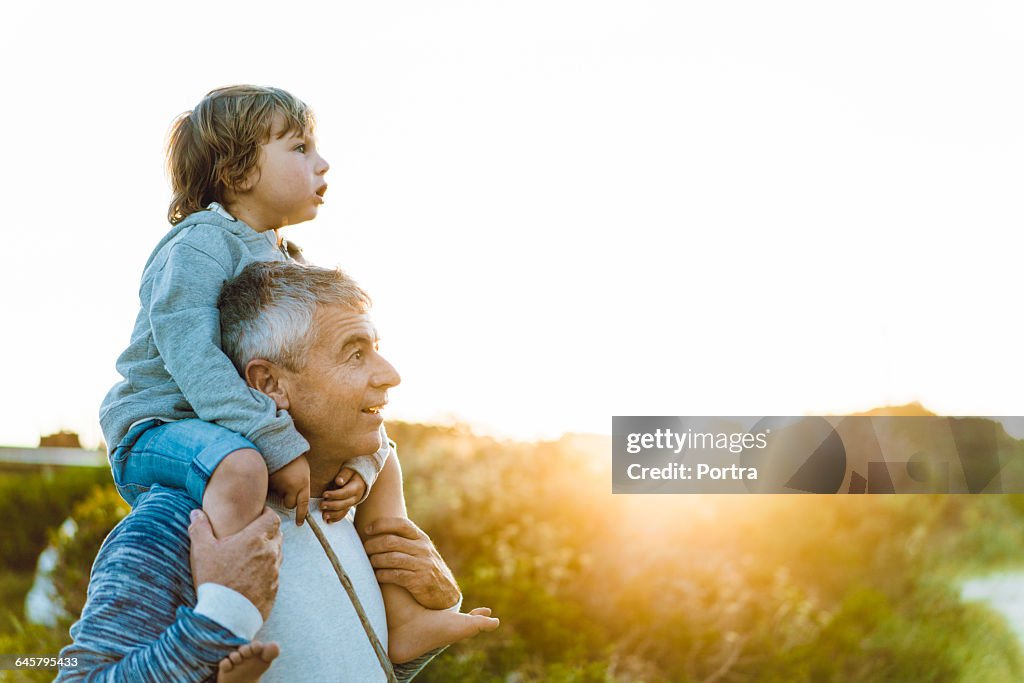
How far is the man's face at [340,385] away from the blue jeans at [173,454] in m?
0.13

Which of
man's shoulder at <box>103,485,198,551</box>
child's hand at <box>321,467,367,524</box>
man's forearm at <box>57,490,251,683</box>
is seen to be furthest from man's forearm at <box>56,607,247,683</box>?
child's hand at <box>321,467,367,524</box>

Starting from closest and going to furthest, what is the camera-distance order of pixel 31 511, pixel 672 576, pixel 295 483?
pixel 295 483
pixel 672 576
pixel 31 511

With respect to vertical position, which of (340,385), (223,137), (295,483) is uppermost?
(223,137)

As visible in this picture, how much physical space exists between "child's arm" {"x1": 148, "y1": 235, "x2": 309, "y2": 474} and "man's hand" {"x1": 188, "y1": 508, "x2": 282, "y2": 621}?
5.8 inches

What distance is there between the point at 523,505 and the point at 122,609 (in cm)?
435

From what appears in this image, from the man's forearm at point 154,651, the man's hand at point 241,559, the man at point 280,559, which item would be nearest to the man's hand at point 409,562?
the man at point 280,559

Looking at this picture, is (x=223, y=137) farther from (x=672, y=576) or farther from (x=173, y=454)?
(x=672, y=576)

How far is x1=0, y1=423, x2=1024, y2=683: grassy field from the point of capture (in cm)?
520

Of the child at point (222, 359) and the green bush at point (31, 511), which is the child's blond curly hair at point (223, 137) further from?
the green bush at point (31, 511)

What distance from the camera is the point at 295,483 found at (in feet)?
5.78

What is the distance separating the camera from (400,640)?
6.33 ft

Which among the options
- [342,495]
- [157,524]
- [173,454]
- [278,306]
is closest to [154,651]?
[157,524]

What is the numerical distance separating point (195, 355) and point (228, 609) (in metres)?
0.46

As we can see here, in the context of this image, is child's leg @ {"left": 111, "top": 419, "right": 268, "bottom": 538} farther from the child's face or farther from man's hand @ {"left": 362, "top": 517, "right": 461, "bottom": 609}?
the child's face
